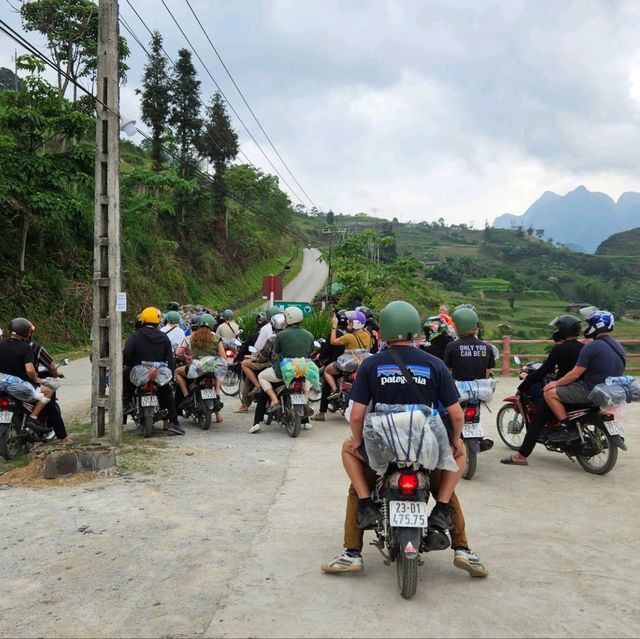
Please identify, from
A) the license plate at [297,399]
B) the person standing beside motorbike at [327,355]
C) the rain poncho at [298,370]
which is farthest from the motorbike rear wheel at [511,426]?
the person standing beside motorbike at [327,355]

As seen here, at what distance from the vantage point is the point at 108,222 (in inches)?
309

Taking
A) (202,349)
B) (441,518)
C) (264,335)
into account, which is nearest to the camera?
(441,518)

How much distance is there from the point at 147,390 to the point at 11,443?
1.84 metres

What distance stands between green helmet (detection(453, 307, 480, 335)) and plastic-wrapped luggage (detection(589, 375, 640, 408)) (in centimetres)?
141

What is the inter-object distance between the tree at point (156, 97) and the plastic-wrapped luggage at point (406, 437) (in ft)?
132

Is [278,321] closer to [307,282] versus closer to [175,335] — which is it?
[175,335]

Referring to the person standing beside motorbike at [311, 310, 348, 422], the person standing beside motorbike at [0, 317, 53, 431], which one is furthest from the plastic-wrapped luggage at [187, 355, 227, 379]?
the person standing beside motorbike at [0, 317, 53, 431]

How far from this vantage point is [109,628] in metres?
3.45

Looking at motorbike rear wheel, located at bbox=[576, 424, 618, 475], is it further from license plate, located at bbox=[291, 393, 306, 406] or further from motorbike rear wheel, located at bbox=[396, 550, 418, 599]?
motorbike rear wheel, located at bbox=[396, 550, 418, 599]

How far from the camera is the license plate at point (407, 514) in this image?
12.4 ft

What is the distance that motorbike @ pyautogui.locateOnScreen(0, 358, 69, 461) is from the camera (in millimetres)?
7301

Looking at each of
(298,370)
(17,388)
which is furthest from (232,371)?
(17,388)

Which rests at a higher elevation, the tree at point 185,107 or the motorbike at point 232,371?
the tree at point 185,107

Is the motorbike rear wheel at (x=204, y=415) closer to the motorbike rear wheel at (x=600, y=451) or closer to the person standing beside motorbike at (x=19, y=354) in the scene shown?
the person standing beside motorbike at (x=19, y=354)
